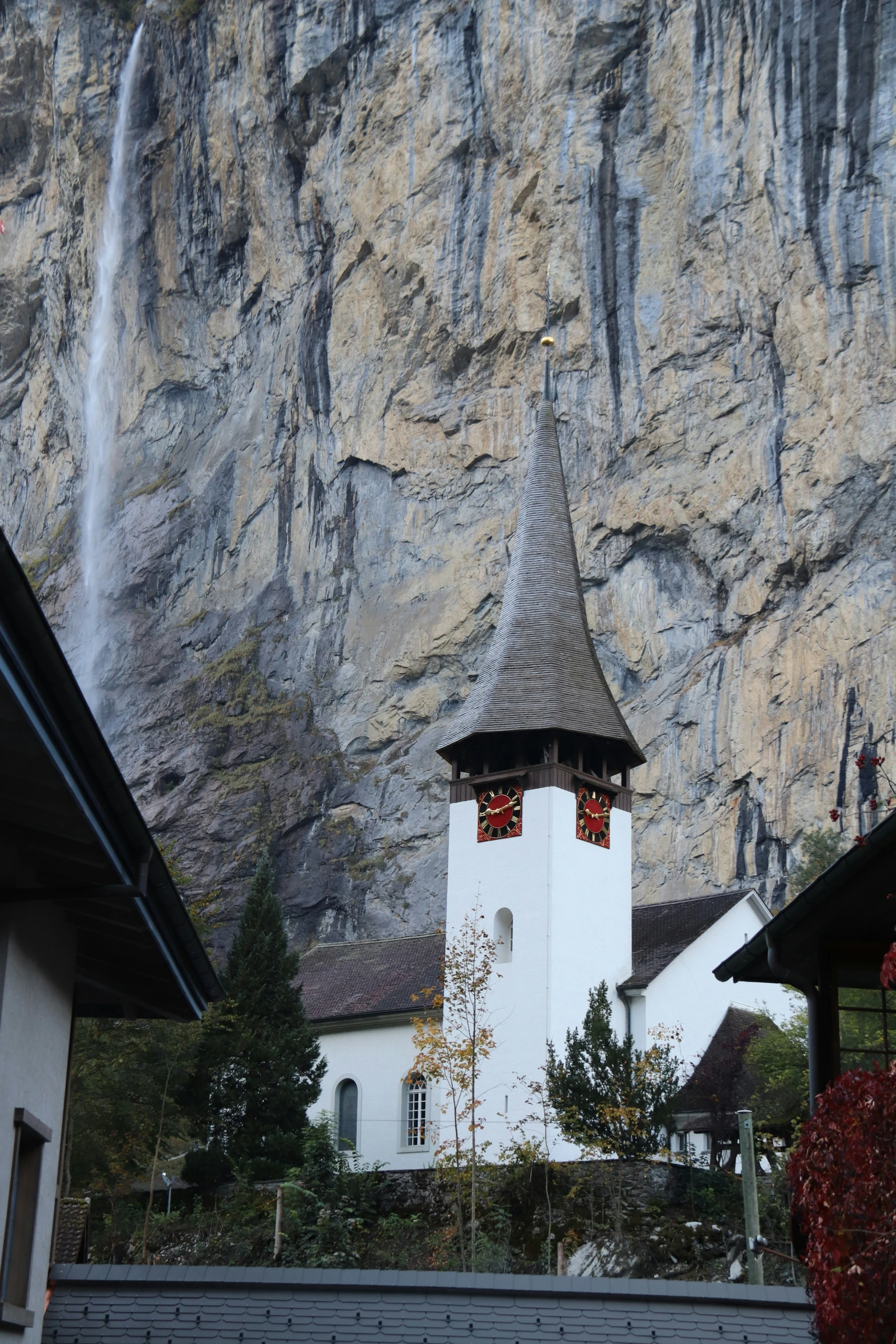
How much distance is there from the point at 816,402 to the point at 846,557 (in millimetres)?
5530

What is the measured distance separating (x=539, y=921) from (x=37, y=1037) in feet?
86.2

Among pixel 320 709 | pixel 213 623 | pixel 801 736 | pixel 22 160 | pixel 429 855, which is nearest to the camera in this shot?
pixel 801 736

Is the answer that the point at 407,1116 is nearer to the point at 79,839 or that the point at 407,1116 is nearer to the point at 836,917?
the point at 836,917

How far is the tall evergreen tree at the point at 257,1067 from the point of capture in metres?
31.8

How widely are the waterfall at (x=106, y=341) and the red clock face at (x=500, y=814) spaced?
143ft

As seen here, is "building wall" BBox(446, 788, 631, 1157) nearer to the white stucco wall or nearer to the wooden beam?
the white stucco wall

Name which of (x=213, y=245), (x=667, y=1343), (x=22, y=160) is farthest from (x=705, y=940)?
(x=22, y=160)

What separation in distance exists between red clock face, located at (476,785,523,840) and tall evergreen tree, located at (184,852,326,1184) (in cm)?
473

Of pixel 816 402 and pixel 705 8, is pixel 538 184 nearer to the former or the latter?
pixel 705 8

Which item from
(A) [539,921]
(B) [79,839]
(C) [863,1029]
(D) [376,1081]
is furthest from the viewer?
(D) [376,1081]

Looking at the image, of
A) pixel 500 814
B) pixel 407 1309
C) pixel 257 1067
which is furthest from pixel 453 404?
pixel 407 1309

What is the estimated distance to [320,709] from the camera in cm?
6288

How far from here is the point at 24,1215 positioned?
849cm

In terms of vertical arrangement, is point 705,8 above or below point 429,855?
above
